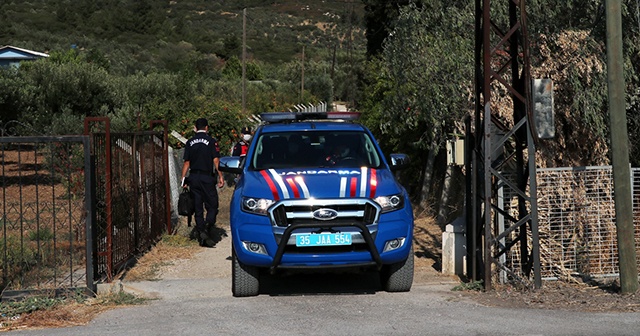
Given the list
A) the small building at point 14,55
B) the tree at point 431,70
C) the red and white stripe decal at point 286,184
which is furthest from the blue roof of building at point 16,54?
the red and white stripe decal at point 286,184

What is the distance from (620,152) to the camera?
8523 millimetres

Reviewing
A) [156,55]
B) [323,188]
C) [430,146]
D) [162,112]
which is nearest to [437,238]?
[430,146]

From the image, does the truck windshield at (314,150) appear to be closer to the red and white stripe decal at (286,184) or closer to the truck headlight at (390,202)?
the red and white stripe decal at (286,184)

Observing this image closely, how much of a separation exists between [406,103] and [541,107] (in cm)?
690

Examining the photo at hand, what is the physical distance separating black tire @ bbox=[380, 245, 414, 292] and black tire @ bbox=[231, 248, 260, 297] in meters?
1.36

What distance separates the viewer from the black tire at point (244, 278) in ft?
28.8

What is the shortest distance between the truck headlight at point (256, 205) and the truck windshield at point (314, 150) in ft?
3.16

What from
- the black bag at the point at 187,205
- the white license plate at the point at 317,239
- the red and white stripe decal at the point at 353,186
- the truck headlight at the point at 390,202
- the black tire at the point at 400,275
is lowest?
the black tire at the point at 400,275

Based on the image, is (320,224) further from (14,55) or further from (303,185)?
(14,55)

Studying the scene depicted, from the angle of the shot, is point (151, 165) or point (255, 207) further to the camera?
point (151, 165)

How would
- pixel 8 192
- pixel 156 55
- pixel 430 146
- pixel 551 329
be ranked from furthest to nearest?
pixel 156 55, pixel 8 192, pixel 430 146, pixel 551 329

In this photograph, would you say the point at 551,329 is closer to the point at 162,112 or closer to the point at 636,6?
the point at 636,6

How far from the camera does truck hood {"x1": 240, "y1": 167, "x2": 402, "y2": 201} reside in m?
8.48

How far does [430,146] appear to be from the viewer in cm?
1515
